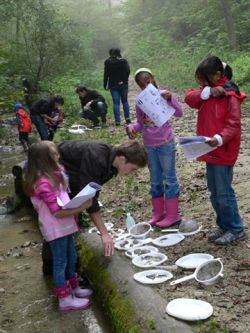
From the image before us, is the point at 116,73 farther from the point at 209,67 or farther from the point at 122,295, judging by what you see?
the point at 122,295

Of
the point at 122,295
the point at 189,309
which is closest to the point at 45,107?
the point at 122,295

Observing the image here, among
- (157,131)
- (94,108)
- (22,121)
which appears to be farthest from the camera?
(94,108)

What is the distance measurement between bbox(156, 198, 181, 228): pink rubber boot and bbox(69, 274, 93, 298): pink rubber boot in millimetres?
1115

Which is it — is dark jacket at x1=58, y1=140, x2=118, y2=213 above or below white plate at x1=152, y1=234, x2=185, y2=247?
above

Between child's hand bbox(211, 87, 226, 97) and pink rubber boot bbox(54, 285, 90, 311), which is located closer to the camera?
child's hand bbox(211, 87, 226, 97)

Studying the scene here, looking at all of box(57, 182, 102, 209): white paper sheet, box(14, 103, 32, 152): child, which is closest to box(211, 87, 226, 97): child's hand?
box(57, 182, 102, 209): white paper sheet

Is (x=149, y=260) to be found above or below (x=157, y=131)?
below

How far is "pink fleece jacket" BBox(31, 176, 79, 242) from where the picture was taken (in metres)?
3.77

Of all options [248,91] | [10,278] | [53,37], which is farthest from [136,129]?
[53,37]

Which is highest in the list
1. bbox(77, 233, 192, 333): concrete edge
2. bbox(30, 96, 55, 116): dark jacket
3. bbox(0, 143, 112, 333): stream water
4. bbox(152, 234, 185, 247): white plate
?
bbox(30, 96, 55, 116): dark jacket

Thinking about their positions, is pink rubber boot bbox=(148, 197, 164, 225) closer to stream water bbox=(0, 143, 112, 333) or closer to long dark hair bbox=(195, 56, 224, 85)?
stream water bbox=(0, 143, 112, 333)

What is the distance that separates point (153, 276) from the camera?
404 centimetres

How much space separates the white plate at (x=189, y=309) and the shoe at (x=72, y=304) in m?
1.19

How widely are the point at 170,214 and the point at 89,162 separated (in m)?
1.54
